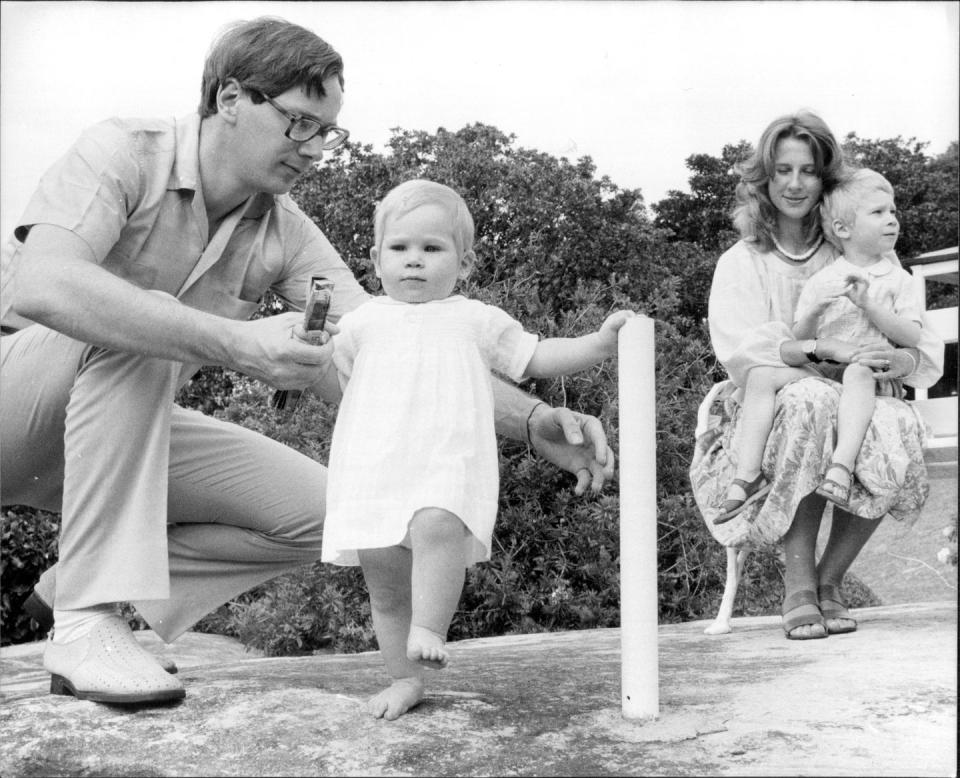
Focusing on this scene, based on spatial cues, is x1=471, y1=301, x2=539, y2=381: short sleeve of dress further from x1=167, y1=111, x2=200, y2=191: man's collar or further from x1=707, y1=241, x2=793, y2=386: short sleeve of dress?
x1=707, y1=241, x2=793, y2=386: short sleeve of dress

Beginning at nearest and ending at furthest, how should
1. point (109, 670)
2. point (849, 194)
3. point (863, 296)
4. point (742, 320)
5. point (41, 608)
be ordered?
point (109, 670), point (41, 608), point (863, 296), point (849, 194), point (742, 320)

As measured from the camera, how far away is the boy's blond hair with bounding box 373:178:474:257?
2.58 m

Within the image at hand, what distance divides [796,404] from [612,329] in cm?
151

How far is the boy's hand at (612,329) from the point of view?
2.40 metres

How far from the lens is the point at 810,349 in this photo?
3.76 metres

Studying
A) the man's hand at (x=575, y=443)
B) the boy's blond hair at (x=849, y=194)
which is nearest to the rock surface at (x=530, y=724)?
the man's hand at (x=575, y=443)

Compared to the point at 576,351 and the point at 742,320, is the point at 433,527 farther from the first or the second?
the point at 742,320

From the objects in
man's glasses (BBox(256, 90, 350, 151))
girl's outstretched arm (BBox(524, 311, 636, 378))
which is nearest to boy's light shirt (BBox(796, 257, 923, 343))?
girl's outstretched arm (BBox(524, 311, 636, 378))

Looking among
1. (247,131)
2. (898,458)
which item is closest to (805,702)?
(898,458)

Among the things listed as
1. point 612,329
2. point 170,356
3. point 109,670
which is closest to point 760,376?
point 612,329

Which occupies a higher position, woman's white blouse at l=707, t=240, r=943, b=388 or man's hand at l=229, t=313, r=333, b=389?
woman's white blouse at l=707, t=240, r=943, b=388

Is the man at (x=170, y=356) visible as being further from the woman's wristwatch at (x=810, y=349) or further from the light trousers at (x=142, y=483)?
the woman's wristwatch at (x=810, y=349)

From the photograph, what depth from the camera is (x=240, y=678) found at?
2848 millimetres

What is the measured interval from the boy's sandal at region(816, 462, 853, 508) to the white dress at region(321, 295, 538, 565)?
1422mm
